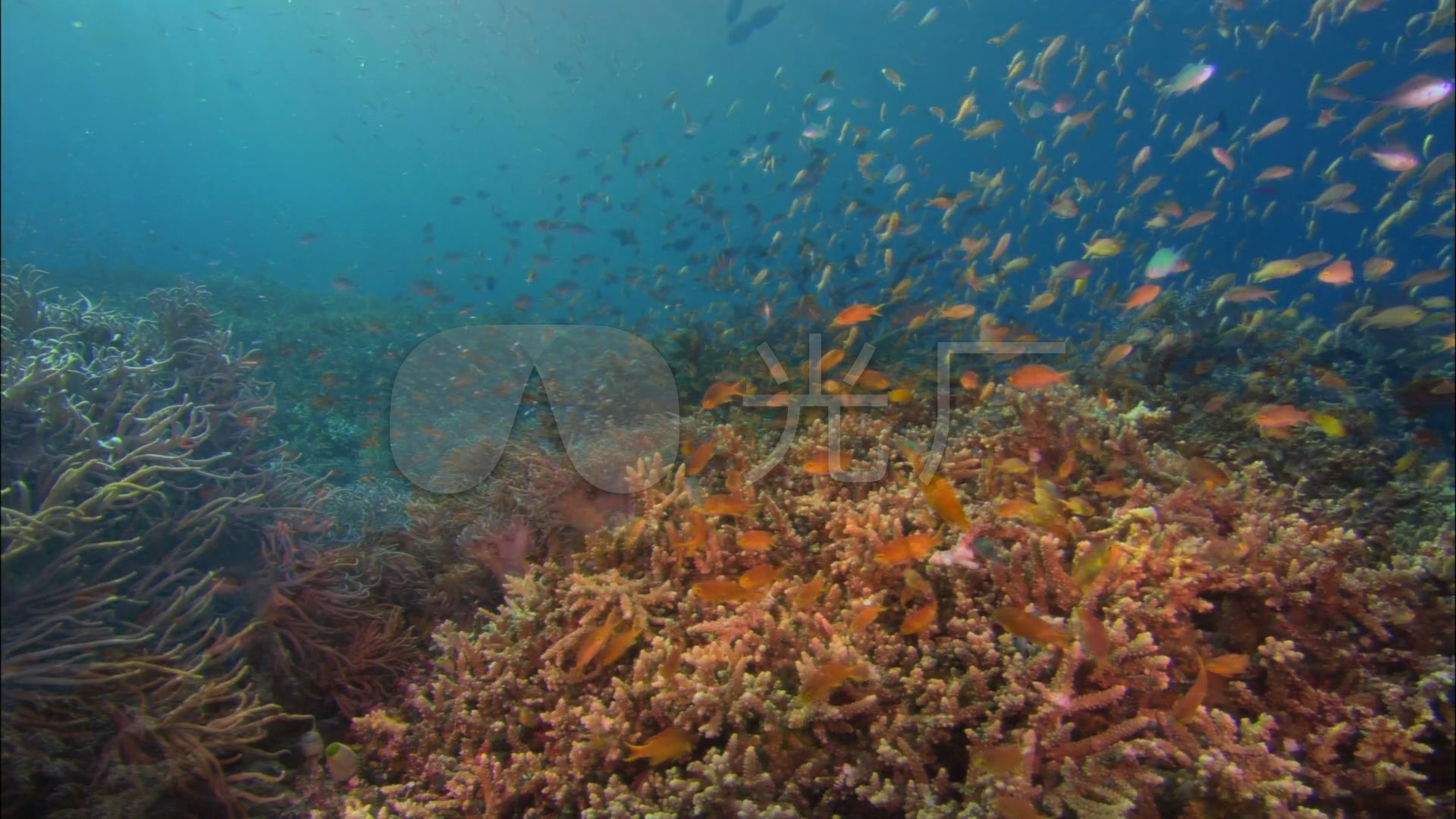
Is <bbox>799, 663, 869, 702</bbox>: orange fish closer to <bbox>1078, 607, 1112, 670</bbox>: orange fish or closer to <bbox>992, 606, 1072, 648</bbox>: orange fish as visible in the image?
<bbox>992, 606, 1072, 648</bbox>: orange fish

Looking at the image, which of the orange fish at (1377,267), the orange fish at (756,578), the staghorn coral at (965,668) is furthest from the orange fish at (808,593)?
the orange fish at (1377,267)

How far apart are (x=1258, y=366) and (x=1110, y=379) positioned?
1193 millimetres

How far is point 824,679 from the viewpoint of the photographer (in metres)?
2.29

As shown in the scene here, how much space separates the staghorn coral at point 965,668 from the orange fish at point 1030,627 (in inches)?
4.4

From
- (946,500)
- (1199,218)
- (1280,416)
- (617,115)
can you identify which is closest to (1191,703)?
(946,500)

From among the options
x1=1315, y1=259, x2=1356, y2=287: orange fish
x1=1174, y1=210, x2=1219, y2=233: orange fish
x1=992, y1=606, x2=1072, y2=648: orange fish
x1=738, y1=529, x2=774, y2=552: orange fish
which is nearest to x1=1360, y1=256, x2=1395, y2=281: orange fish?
x1=1315, y1=259, x2=1356, y2=287: orange fish

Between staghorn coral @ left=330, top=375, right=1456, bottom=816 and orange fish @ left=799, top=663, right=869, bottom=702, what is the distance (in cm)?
8

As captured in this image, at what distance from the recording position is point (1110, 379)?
20.0ft

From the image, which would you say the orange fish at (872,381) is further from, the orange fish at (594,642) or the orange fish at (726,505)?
the orange fish at (594,642)

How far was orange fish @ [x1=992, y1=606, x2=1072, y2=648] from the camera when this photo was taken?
91.0 inches

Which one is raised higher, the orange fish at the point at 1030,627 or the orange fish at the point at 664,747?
the orange fish at the point at 1030,627

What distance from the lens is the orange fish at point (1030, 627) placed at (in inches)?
91.0

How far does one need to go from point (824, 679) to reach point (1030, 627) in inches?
31.3

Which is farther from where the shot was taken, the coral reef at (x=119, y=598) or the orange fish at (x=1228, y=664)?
the coral reef at (x=119, y=598)
